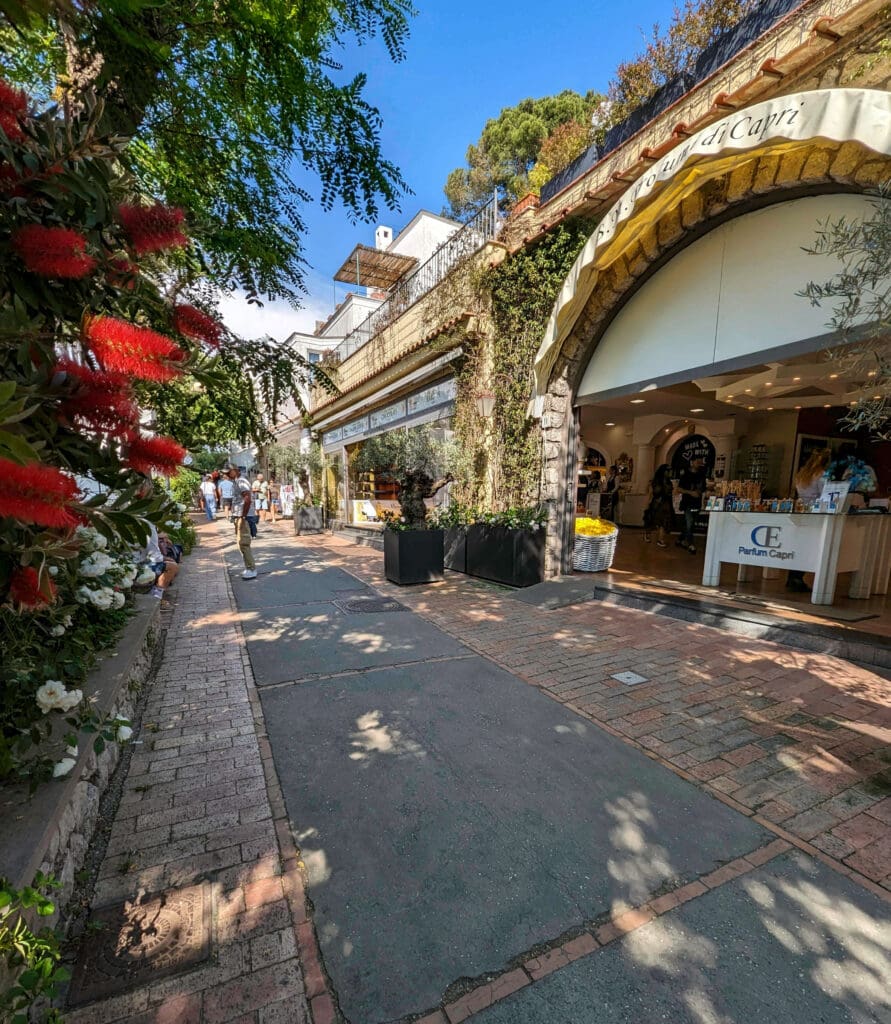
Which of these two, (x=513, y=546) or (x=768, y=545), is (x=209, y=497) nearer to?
(x=513, y=546)

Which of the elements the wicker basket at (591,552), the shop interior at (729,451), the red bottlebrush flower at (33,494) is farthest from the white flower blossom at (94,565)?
the wicker basket at (591,552)

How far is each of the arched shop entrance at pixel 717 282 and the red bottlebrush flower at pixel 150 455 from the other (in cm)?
371

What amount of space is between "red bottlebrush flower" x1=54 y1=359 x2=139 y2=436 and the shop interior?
3302 mm

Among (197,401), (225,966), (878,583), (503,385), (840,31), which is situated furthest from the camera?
(503,385)

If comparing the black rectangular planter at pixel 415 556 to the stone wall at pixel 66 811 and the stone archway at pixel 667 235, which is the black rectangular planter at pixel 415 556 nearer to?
the stone archway at pixel 667 235

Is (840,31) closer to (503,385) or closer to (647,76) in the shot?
(647,76)

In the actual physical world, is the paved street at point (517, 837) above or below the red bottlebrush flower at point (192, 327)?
below

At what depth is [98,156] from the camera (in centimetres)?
107

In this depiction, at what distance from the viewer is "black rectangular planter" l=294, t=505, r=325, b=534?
15870mm

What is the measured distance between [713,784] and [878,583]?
5398 mm

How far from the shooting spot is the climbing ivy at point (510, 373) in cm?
713

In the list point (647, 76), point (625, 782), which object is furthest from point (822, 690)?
point (647, 76)

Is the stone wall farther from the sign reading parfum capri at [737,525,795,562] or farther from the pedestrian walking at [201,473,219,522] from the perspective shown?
the pedestrian walking at [201,473,219,522]

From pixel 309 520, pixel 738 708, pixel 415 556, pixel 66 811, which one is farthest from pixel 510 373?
pixel 309 520
